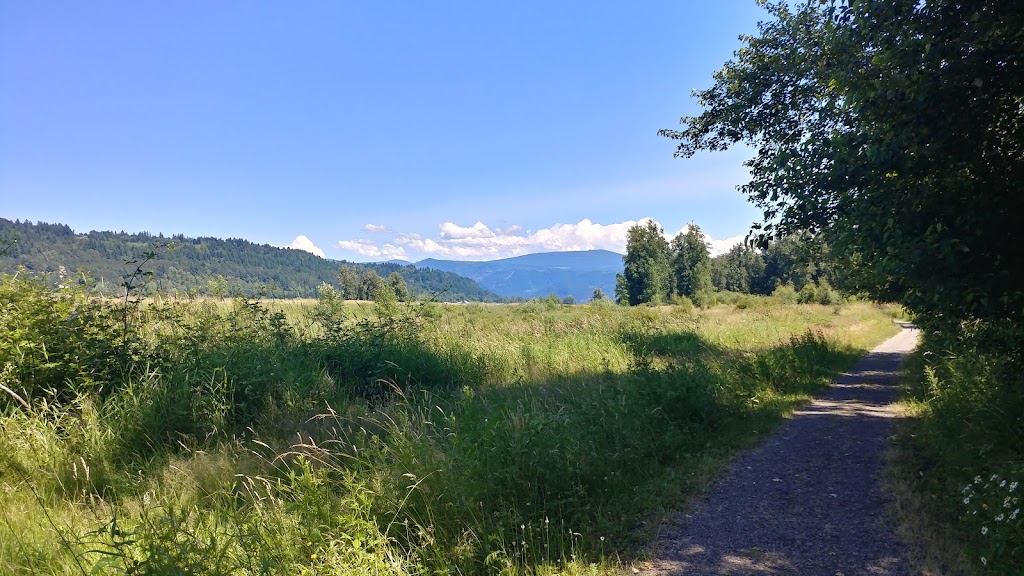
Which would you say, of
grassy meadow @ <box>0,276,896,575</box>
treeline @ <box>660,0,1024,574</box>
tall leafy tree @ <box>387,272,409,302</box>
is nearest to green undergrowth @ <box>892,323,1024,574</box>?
treeline @ <box>660,0,1024,574</box>

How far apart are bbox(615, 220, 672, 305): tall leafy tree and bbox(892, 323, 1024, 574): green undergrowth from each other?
244 feet

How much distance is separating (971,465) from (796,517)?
6.03 feet

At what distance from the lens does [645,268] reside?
82125 mm

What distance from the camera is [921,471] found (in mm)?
4836

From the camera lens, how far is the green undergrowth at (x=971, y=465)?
321 centimetres

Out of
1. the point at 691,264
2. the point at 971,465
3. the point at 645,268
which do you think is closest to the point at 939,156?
the point at 971,465

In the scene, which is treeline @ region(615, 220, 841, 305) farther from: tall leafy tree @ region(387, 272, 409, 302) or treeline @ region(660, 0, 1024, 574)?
treeline @ region(660, 0, 1024, 574)

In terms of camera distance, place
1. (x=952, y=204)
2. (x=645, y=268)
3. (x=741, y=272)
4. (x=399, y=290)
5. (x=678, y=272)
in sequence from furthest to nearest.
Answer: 1. (x=741, y=272)
2. (x=678, y=272)
3. (x=645, y=268)
4. (x=399, y=290)
5. (x=952, y=204)

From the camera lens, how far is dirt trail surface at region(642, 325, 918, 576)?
3.45 m

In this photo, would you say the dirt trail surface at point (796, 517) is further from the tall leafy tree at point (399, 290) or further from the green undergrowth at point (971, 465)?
the tall leafy tree at point (399, 290)

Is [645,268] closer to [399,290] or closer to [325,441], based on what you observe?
[399,290]

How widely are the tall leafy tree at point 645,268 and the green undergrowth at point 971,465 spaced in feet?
244

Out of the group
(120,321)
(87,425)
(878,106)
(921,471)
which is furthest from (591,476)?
(120,321)

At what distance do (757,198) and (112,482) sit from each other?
9050 mm
